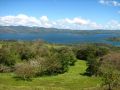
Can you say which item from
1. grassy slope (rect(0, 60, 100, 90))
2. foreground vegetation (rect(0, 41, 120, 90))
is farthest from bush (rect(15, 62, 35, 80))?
grassy slope (rect(0, 60, 100, 90))

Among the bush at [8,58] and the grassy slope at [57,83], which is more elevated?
the bush at [8,58]

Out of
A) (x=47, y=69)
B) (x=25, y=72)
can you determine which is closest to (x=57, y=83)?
(x=25, y=72)

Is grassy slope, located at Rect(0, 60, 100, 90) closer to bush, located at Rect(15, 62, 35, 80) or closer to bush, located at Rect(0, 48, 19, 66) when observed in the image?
bush, located at Rect(15, 62, 35, 80)

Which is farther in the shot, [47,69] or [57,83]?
[47,69]

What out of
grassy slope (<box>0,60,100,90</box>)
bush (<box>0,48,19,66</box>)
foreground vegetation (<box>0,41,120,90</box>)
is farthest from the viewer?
bush (<box>0,48,19,66</box>)

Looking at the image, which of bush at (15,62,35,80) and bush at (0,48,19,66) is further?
bush at (0,48,19,66)

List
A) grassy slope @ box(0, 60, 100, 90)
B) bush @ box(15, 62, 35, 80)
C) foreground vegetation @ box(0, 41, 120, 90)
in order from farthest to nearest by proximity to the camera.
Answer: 1. bush @ box(15, 62, 35, 80)
2. foreground vegetation @ box(0, 41, 120, 90)
3. grassy slope @ box(0, 60, 100, 90)

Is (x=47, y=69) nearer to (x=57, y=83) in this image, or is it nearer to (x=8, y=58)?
(x=8, y=58)

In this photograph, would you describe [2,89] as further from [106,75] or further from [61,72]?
[61,72]

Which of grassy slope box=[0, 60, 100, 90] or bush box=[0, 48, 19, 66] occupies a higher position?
bush box=[0, 48, 19, 66]

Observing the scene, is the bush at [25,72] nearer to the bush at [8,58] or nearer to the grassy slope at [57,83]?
the grassy slope at [57,83]

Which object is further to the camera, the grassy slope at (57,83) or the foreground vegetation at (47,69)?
the foreground vegetation at (47,69)

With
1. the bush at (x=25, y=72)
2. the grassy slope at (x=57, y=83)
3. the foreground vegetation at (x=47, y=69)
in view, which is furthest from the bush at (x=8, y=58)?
the grassy slope at (x=57, y=83)

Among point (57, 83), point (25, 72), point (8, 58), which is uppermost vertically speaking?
point (8, 58)
